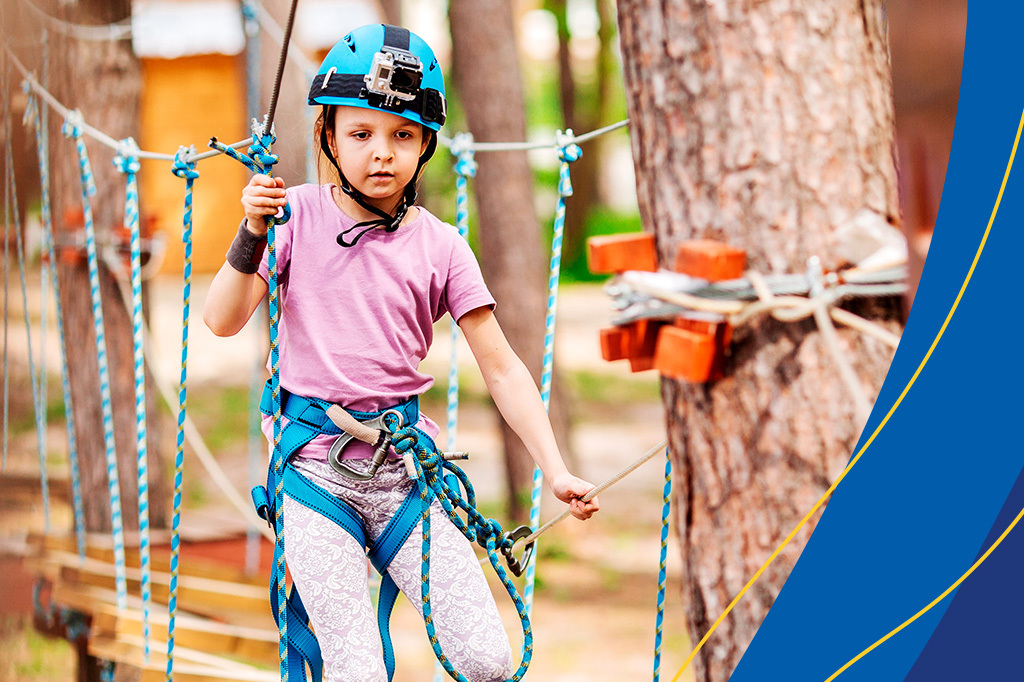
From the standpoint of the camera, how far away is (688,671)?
4484mm

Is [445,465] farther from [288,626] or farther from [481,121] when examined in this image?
[481,121]

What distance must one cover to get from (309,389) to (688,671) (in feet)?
11.4

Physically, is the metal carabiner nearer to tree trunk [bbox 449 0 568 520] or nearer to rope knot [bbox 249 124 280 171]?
rope knot [bbox 249 124 280 171]

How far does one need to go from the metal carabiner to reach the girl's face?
32 cm

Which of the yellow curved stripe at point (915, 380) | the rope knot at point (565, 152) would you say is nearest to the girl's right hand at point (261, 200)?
the rope knot at point (565, 152)

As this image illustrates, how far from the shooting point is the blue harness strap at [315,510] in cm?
148

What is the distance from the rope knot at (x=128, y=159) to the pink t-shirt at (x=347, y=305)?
0.95 metres

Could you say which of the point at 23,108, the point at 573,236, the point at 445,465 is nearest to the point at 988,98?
the point at 445,465

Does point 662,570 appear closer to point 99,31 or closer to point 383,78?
point 383,78

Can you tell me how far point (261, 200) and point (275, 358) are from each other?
23 centimetres

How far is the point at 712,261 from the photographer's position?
4.82 feet

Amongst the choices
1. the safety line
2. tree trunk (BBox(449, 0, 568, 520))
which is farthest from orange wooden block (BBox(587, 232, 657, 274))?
tree trunk (BBox(449, 0, 568, 520))

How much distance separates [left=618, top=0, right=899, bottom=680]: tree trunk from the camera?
58.8 inches

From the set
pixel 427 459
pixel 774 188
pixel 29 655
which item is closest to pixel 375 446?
pixel 427 459
